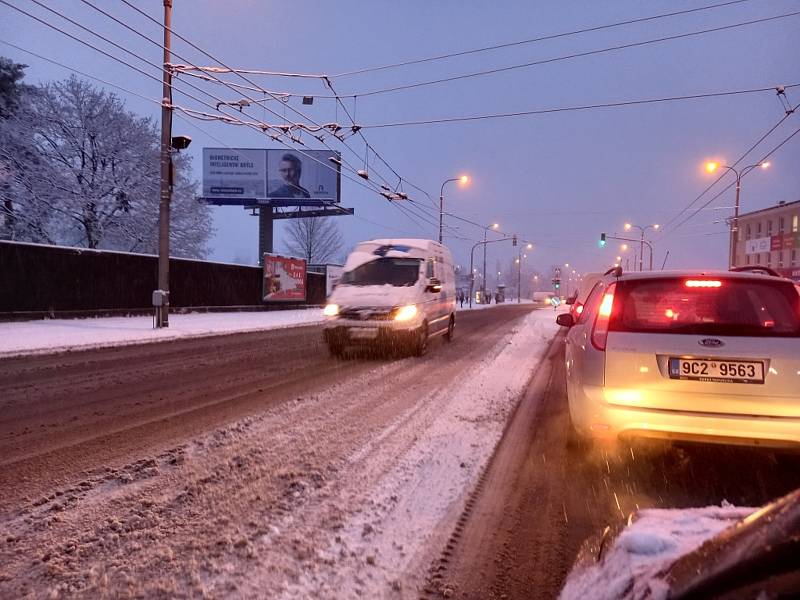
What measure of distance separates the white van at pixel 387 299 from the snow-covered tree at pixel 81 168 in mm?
18404

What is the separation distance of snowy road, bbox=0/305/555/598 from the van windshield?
11.0 ft

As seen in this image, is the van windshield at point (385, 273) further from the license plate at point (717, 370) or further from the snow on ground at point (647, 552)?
the snow on ground at point (647, 552)

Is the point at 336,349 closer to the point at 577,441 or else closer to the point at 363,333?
the point at 363,333

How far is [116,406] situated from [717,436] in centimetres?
606

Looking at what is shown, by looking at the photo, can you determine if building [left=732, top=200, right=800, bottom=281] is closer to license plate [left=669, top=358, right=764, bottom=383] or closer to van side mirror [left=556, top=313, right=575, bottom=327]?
van side mirror [left=556, top=313, right=575, bottom=327]

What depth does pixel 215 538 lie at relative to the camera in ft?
9.16

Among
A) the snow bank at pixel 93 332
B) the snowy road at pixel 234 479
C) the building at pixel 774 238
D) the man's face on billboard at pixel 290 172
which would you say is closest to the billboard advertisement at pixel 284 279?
the snow bank at pixel 93 332

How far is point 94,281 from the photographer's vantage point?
17.5 m

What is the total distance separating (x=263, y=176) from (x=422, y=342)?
124ft

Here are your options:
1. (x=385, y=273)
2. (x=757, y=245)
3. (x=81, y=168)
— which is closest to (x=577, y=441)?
(x=385, y=273)

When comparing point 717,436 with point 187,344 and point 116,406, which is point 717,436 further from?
point 187,344

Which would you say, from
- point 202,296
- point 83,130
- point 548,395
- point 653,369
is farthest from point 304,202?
point 653,369

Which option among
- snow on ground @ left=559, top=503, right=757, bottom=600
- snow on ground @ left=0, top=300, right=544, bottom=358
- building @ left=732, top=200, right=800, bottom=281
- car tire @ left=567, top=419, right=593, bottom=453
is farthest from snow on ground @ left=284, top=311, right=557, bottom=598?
building @ left=732, top=200, right=800, bottom=281

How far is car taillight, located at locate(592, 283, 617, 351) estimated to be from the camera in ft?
12.5
